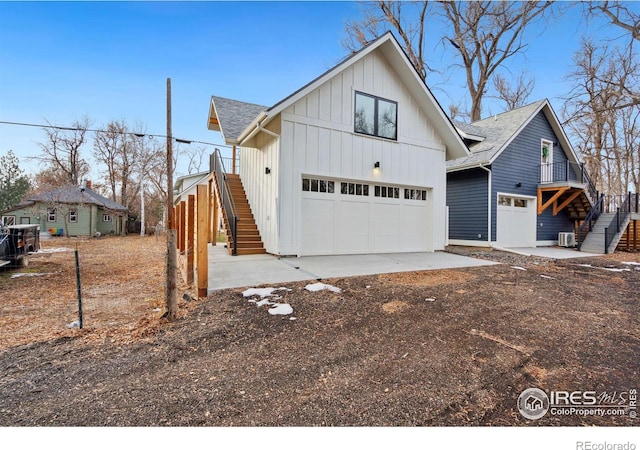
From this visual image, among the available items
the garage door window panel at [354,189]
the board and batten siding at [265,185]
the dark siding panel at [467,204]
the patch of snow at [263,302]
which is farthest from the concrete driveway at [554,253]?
the patch of snow at [263,302]

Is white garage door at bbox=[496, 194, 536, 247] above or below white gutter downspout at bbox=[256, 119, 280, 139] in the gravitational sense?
below

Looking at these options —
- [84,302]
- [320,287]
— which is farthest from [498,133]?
[84,302]

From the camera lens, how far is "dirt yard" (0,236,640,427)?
1.90 meters

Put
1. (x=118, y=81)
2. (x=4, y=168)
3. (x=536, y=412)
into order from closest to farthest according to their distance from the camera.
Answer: (x=536, y=412) → (x=118, y=81) → (x=4, y=168)

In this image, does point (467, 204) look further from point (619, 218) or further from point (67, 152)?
point (67, 152)

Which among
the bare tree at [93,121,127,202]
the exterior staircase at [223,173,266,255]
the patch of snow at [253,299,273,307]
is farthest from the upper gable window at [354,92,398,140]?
the bare tree at [93,121,127,202]

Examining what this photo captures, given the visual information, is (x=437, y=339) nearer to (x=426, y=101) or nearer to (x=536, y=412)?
(x=536, y=412)

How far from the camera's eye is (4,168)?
23.9m

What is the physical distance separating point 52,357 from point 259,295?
2.36 m

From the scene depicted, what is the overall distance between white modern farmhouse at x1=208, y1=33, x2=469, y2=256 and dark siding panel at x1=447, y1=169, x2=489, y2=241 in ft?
9.28

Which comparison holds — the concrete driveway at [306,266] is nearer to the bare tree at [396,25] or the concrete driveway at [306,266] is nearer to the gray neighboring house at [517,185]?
the gray neighboring house at [517,185]

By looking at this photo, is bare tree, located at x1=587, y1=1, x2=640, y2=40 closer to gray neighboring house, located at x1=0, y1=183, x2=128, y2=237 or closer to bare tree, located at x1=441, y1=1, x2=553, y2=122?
bare tree, located at x1=441, y1=1, x2=553, y2=122

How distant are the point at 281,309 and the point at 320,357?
1352mm
